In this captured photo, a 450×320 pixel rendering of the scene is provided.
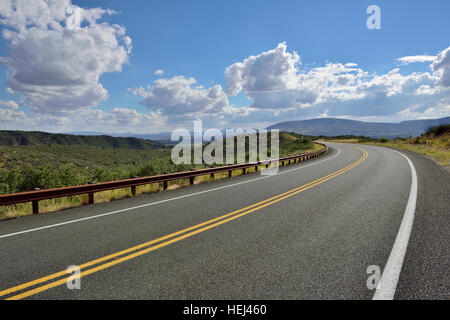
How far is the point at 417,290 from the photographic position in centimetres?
309

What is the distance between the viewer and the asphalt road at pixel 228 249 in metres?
3.17

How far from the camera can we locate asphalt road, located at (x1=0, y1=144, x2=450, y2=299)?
317cm

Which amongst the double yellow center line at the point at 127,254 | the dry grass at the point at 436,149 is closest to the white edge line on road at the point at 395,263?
the double yellow center line at the point at 127,254

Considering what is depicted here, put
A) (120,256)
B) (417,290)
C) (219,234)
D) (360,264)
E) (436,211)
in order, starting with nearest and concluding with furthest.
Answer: (417,290) → (360,264) → (120,256) → (219,234) → (436,211)

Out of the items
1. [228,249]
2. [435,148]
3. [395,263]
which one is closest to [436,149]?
[435,148]

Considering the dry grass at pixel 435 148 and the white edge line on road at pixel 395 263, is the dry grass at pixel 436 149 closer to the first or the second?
the dry grass at pixel 435 148

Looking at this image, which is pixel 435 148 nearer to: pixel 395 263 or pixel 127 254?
pixel 395 263

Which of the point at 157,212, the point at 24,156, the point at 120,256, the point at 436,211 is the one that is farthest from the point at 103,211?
the point at 24,156

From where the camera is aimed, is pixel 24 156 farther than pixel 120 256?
Yes

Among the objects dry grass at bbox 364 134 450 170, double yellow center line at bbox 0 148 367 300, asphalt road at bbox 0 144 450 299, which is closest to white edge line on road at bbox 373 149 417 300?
asphalt road at bbox 0 144 450 299

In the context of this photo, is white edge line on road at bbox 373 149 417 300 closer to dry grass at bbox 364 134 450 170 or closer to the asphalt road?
the asphalt road
